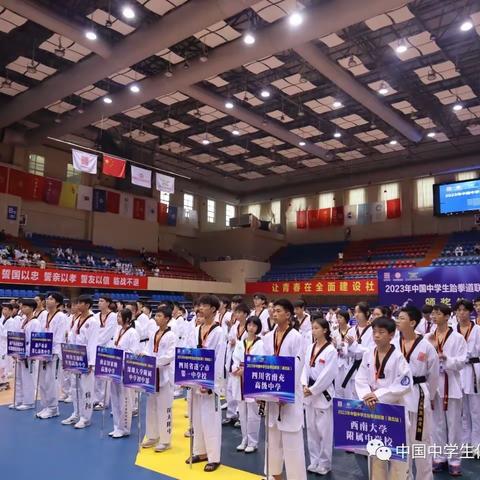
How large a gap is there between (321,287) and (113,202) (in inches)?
411

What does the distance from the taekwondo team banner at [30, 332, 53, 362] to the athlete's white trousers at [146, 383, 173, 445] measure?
209 cm

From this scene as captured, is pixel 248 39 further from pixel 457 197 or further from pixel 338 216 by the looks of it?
pixel 338 216

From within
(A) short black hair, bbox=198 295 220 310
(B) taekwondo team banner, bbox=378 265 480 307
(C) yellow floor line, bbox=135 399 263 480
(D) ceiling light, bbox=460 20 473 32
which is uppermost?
(D) ceiling light, bbox=460 20 473 32

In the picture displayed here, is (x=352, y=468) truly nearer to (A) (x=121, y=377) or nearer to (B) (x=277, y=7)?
(A) (x=121, y=377)

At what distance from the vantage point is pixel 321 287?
21.0 m

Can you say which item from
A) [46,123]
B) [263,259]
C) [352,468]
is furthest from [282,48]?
[263,259]

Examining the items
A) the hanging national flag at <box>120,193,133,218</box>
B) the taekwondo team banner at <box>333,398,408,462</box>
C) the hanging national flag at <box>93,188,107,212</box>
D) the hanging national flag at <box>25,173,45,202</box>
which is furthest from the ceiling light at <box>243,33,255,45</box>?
the hanging national flag at <box>120,193,133,218</box>

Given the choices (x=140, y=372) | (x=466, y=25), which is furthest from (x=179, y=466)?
(x=466, y=25)

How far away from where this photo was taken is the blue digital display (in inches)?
697

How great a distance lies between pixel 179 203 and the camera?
87.5ft

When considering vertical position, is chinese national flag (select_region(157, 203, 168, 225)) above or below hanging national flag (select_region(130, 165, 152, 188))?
above

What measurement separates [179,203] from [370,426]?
24.0 meters

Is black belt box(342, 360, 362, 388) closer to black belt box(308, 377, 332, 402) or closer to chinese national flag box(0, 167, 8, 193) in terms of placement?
black belt box(308, 377, 332, 402)

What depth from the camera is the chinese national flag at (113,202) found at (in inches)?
856
